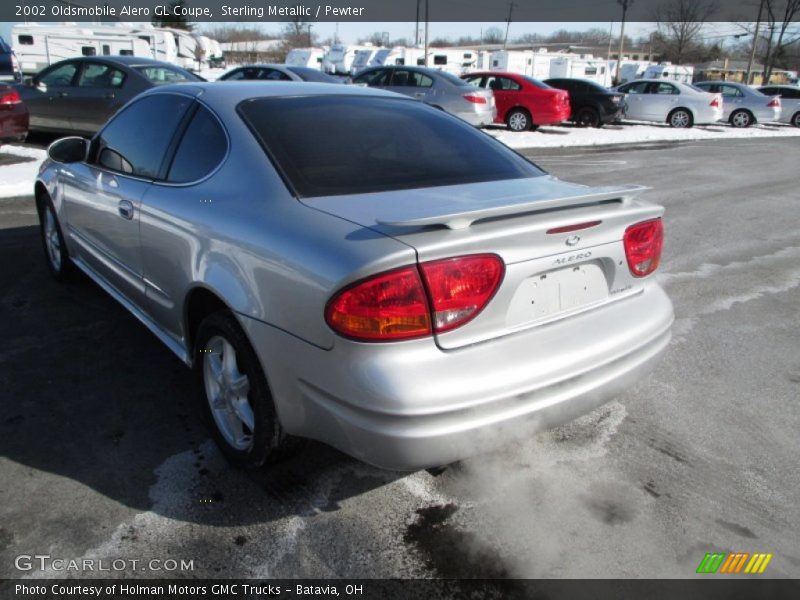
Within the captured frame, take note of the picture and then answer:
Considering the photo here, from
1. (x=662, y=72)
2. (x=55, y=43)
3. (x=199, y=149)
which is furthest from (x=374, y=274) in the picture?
(x=662, y=72)

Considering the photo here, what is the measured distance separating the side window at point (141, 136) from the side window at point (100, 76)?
769 cm

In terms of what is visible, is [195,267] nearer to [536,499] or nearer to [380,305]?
[380,305]

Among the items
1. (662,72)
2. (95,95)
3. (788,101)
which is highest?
(662,72)

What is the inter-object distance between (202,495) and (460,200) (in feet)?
4.93

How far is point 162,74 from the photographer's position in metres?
10.7

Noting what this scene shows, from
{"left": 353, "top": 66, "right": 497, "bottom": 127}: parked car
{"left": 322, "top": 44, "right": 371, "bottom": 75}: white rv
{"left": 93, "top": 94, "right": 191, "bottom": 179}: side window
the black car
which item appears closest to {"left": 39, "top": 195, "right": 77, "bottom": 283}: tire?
{"left": 93, "top": 94, "right": 191, "bottom": 179}: side window

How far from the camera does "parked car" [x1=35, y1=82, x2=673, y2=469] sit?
6.41ft

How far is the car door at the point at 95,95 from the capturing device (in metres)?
10.4

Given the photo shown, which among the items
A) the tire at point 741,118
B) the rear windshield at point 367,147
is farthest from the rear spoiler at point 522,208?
the tire at point 741,118

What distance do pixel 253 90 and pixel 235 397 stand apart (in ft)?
4.75

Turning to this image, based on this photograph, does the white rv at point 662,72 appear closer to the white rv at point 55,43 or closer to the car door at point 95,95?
the white rv at point 55,43

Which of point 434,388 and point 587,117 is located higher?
point 434,388

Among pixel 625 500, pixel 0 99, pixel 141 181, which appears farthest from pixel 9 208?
pixel 625 500

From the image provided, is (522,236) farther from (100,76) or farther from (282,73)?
(282,73)
